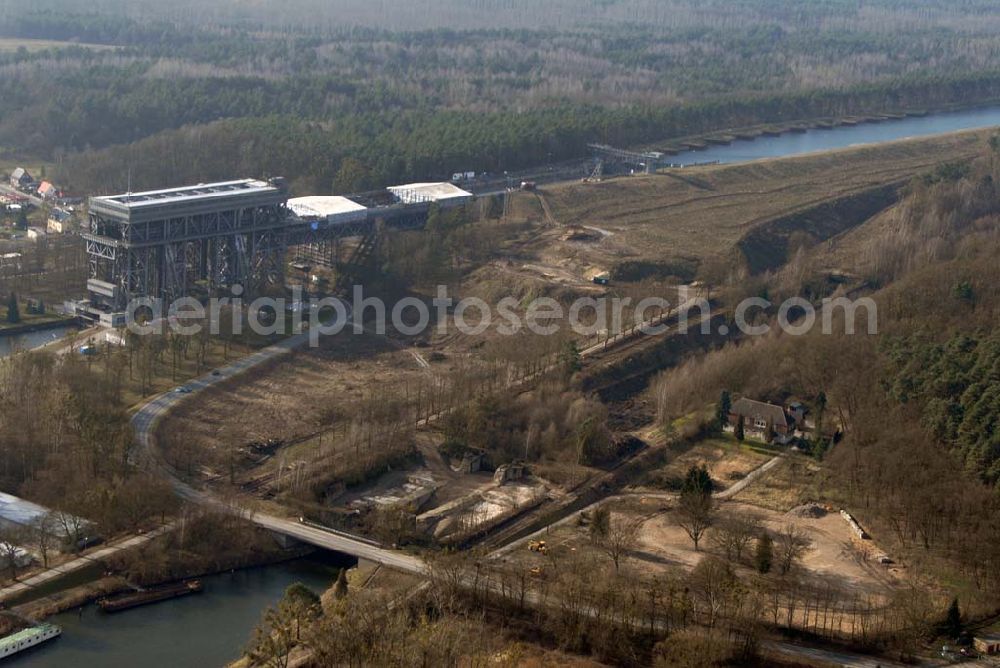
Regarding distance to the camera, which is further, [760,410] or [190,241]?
[190,241]

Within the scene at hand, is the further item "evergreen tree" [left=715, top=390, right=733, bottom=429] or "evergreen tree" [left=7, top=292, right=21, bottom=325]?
"evergreen tree" [left=7, top=292, right=21, bottom=325]

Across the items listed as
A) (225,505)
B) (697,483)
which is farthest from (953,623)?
(225,505)

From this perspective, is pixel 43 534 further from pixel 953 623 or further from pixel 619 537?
pixel 953 623

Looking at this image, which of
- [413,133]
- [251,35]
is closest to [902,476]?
[413,133]

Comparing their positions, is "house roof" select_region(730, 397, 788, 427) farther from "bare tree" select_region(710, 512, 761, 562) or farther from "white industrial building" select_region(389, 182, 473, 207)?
"white industrial building" select_region(389, 182, 473, 207)

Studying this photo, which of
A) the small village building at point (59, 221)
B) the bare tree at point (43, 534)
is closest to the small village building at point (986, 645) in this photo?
the bare tree at point (43, 534)

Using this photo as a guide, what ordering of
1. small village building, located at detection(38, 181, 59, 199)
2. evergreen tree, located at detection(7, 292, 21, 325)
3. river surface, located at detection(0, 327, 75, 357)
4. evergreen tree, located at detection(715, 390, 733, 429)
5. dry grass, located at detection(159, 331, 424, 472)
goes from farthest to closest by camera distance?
1. small village building, located at detection(38, 181, 59, 199)
2. evergreen tree, located at detection(7, 292, 21, 325)
3. river surface, located at detection(0, 327, 75, 357)
4. evergreen tree, located at detection(715, 390, 733, 429)
5. dry grass, located at detection(159, 331, 424, 472)

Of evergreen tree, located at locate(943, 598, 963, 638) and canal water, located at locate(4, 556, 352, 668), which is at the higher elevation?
evergreen tree, located at locate(943, 598, 963, 638)

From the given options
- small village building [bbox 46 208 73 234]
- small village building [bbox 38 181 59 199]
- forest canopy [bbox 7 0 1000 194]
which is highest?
forest canopy [bbox 7 0 1000 194]

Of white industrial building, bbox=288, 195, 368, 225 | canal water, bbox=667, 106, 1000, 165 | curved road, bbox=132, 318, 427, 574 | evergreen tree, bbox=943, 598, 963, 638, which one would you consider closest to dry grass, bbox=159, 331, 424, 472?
curved road, bbox=132, 318, 427, 574
